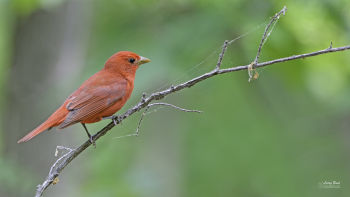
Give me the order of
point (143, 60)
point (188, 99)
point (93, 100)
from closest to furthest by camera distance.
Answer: point (93, 100) → point (143, 60) → point (188, 99)

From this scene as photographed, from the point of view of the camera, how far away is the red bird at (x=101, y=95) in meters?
4.08

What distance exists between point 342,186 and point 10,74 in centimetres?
411

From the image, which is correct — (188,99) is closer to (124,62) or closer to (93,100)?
(124,62)

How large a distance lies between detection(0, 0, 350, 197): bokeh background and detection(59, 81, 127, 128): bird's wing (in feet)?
0.85

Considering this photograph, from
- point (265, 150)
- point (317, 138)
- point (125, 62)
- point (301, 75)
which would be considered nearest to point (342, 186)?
point (317, 138)

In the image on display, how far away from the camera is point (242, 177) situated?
743 cm

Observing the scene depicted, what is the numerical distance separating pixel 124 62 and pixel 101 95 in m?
0.65

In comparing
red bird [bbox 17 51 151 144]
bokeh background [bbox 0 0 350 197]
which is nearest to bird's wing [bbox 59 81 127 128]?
red bird [bbox 17 51 151 144]

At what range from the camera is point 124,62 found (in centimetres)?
496

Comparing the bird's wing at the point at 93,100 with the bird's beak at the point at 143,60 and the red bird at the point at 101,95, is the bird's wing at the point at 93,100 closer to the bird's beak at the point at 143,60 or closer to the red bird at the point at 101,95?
the red bird at the point at 101,95

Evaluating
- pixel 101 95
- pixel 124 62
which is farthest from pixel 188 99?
pixel 101 95

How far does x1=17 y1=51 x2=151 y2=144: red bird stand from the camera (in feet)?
13.4

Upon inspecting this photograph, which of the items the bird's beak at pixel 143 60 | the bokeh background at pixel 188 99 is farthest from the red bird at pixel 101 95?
the bokeh background at pixel 188 99

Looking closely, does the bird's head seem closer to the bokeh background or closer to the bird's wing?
the bokeh background
